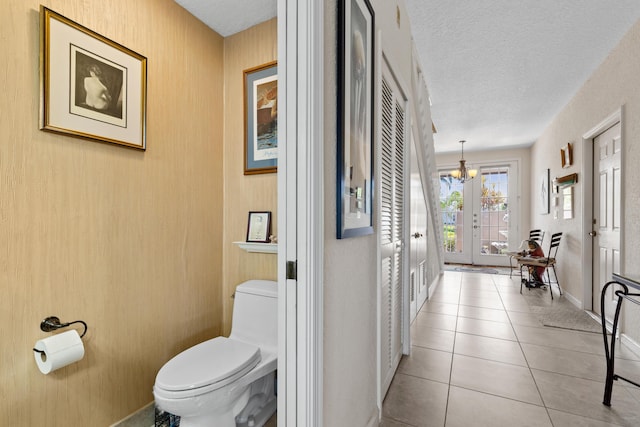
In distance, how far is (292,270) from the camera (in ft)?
3.21

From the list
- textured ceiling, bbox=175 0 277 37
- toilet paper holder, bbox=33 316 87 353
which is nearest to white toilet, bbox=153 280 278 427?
toilet paper holder, bbox=33 316 87 353

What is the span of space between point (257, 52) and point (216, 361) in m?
2.06

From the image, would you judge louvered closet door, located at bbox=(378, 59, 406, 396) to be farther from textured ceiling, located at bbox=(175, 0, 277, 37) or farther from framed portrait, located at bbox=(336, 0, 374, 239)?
textured ceiling, located at bbox=(175, 0, 277, 37)

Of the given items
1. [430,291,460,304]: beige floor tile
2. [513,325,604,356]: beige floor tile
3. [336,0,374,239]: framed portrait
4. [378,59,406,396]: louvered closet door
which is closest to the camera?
[336,0,374,239]: framed portrait

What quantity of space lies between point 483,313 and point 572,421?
72.0 inches

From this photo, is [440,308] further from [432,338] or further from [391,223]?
[391,223]

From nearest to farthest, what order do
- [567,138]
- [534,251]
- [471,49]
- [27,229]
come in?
[27,229]
[471,49]
[567,138]
[534,251]

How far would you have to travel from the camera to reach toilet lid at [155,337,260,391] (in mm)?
1365

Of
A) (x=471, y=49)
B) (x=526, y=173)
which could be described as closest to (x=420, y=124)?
(x=471, y=49)

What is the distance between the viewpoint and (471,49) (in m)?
2.80

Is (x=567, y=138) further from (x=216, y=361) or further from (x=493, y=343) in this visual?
(x=216, y=361)

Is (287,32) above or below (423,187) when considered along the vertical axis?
above

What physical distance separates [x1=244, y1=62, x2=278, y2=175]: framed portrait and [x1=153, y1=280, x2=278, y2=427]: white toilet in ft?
2.79

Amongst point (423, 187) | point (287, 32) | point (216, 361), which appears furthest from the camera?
point (423, 187)
